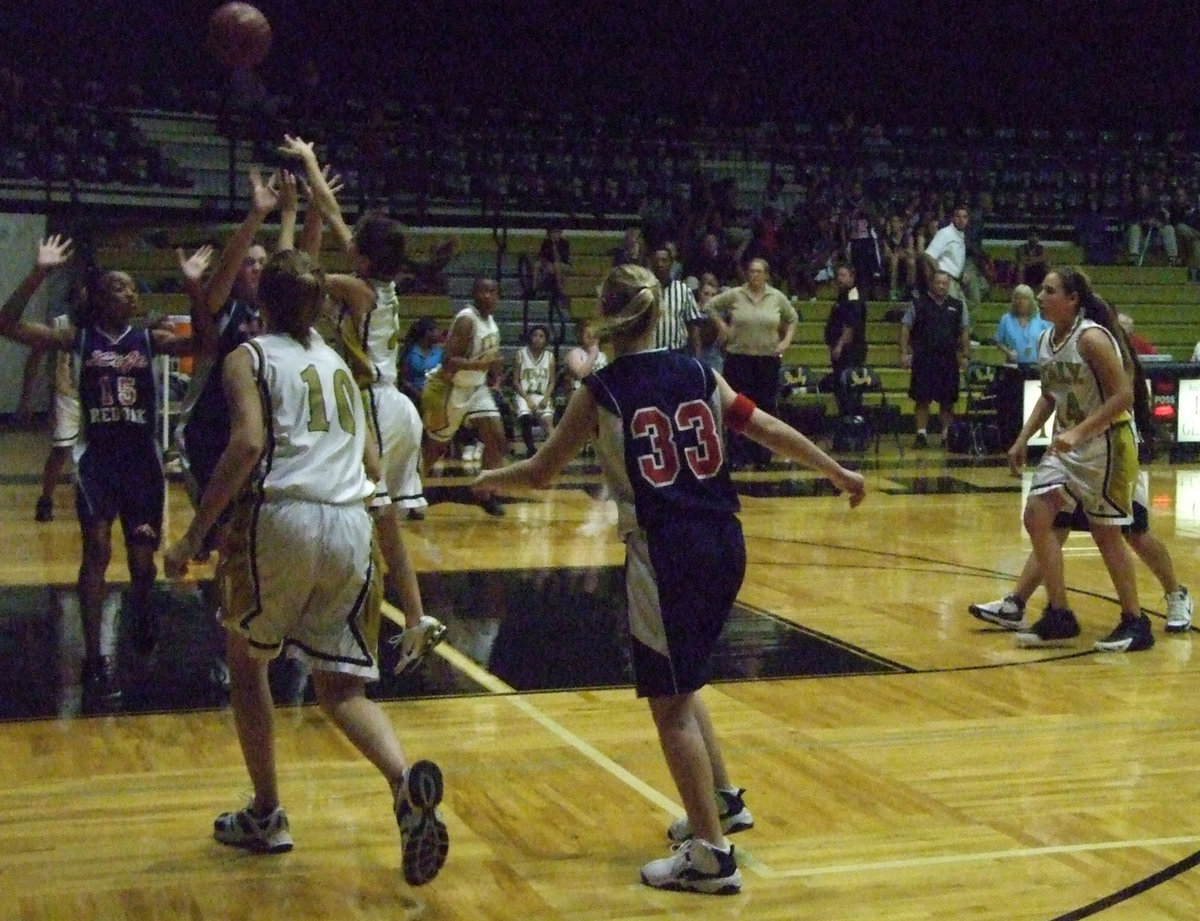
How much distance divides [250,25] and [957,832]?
20.3ft

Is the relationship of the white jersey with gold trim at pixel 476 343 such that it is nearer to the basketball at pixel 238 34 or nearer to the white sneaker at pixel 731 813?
the basketball at pixel 238 34

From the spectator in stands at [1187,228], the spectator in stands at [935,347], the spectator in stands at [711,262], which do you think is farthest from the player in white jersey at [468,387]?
the spectator in stands at [1187,228]

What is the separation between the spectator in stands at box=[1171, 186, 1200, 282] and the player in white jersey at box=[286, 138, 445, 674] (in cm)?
1758

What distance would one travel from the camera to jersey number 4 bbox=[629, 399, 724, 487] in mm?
4457

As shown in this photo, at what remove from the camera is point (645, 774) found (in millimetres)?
5430

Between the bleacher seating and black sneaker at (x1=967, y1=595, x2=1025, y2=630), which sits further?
the bleacher seating

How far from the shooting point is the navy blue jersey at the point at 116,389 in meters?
6.60

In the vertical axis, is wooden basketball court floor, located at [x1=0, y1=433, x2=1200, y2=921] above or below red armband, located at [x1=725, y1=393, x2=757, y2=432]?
below

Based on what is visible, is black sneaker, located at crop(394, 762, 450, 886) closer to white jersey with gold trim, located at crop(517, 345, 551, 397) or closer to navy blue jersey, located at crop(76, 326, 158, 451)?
navy blue jersey, located at crop(76, 326, 158, 451)

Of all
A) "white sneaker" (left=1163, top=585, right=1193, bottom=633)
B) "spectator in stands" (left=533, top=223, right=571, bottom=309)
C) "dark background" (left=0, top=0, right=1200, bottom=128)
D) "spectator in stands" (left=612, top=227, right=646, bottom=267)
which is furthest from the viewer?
"dark background" (left=0, top=0, right=1200, bottom=128)

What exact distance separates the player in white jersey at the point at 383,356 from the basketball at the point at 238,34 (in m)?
2.83

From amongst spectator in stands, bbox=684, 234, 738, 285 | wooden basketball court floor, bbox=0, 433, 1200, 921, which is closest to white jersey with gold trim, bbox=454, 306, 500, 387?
wooden basketball court floor, bbox=0, 433, 1200, 921

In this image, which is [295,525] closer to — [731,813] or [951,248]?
[731,813]

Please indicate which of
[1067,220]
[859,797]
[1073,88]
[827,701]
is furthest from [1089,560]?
[1073,88]
